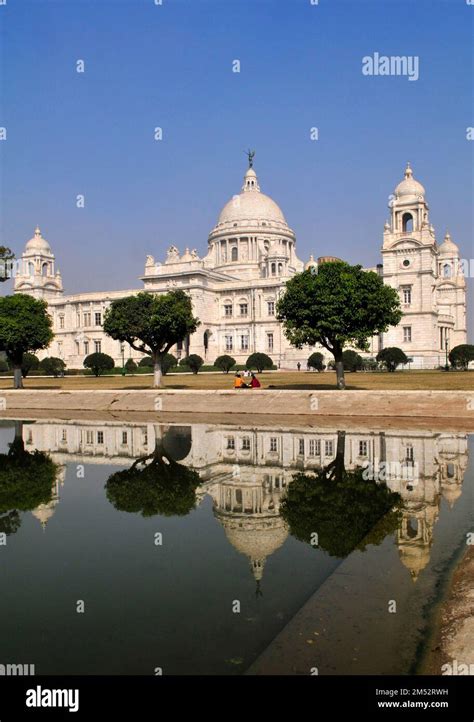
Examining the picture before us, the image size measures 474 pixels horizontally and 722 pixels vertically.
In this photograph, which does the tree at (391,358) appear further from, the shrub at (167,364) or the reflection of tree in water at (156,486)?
the reflection of tree in water at (156,486)

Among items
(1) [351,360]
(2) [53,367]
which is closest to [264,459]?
(1) [351,360]

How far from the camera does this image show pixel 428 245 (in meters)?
66.0

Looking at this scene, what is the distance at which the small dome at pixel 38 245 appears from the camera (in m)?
96.3

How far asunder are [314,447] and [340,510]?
6662 millimetres

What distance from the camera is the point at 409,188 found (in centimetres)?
6812

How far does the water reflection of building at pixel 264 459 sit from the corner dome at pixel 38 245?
3082 inches

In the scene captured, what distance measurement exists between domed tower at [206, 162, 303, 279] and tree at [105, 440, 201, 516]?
3000 inches

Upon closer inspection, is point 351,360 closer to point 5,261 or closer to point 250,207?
point 5,261

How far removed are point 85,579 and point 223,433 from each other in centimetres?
1285

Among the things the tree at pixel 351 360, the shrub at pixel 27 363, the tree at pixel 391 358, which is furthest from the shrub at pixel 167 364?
the tree at pixel 391 358

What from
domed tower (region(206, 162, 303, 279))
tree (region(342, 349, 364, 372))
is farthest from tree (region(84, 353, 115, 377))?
domed tower (region(206, 162, 303, 279))

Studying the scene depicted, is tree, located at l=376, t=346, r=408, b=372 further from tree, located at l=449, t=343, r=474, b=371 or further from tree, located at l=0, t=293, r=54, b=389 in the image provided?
tree, located at l=0, t=293, r=54, b=389

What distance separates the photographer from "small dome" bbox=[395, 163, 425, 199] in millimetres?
67875
